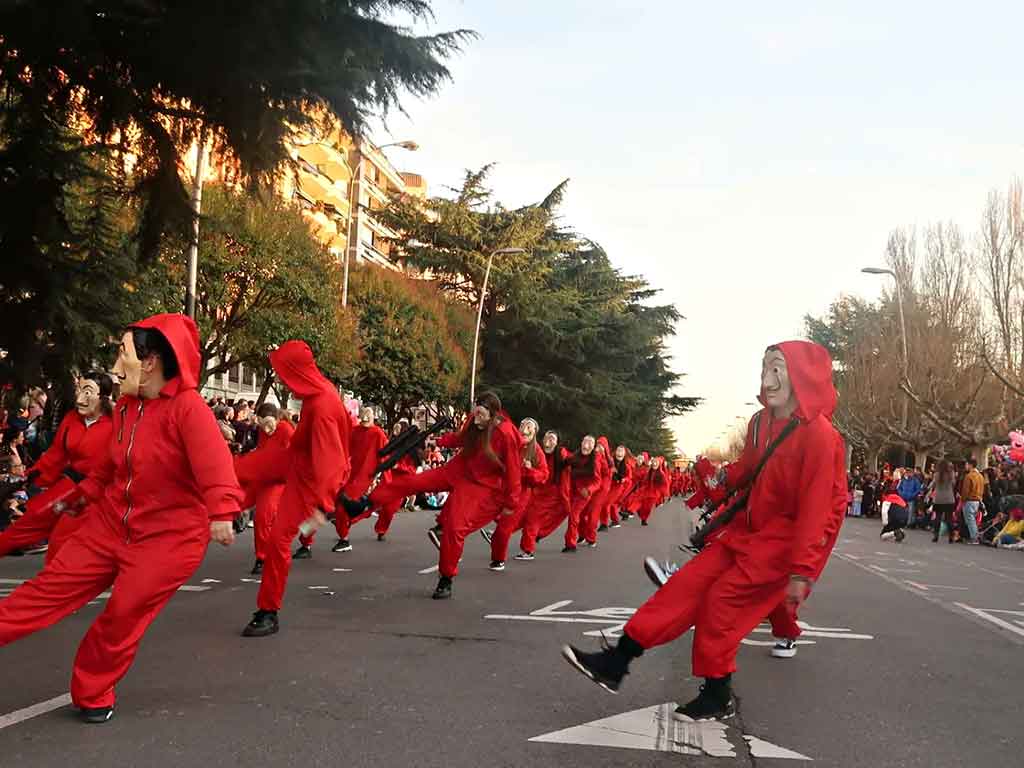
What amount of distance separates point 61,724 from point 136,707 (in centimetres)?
41

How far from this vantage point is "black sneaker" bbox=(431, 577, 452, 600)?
32.1 ft

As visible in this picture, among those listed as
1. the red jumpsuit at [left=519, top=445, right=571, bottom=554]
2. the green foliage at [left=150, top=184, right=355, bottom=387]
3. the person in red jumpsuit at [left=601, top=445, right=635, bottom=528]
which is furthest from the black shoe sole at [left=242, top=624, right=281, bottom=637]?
the green foliage at [left=150, top=184, right=355, bottom=387]

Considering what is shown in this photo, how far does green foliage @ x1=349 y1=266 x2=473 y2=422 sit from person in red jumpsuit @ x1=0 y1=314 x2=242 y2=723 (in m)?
34.4

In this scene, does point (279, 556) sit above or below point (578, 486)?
below

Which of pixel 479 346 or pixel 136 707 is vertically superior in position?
pixel 479 346

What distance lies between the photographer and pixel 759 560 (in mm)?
5305

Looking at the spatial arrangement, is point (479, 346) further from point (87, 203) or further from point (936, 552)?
point (87, 203)

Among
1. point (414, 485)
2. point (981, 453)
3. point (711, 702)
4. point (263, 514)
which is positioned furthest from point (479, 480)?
point (981, 453)

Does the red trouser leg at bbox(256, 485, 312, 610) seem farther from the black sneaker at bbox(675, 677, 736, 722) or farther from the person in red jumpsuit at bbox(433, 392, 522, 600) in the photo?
the black sneaker at bbox(675, 677, 736, 722)

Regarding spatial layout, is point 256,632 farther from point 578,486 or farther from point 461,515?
point 578,486

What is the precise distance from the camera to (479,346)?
4966cm

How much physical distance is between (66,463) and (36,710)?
12.7 feet

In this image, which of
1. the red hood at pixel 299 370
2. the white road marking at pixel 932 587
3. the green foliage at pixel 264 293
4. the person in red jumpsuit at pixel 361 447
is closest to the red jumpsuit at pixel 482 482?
the red hood at pixel 299 370

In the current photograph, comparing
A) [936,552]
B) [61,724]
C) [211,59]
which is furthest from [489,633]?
[936,552]
